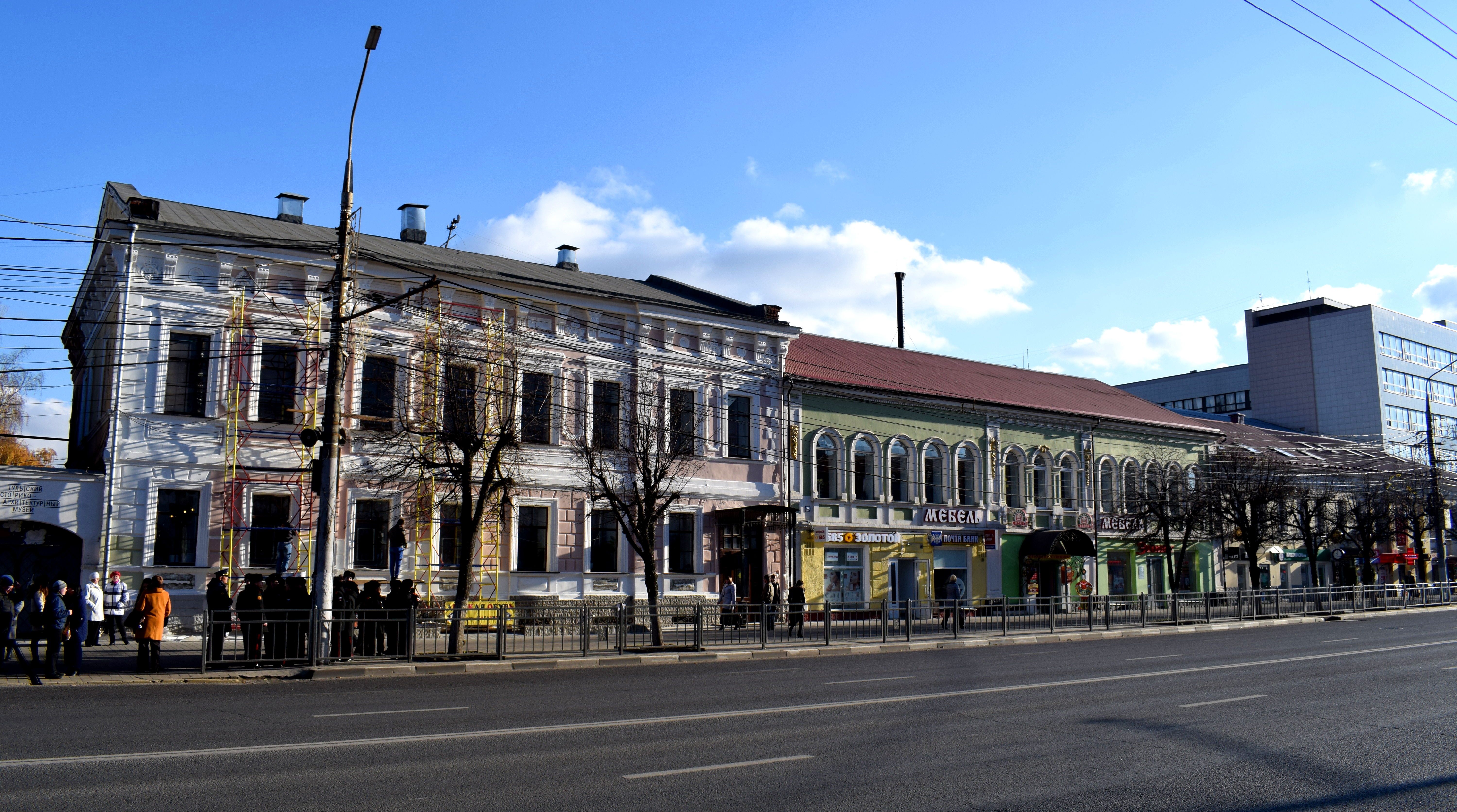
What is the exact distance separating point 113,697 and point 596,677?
22.1 ft

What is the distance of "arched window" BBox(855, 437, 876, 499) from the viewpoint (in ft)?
117

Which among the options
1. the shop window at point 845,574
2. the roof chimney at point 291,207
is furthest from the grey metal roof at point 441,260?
the shop window at point 845,574

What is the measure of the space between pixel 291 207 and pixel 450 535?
11.0 meters

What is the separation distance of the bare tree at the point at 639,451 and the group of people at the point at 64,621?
9403mm

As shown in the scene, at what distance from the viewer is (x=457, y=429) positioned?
2359 centimetres

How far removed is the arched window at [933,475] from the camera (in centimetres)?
3778

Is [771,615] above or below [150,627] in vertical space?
below

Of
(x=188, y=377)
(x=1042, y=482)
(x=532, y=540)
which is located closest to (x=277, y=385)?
(x=188, y=377)

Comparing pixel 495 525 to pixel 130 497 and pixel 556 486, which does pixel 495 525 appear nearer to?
pixel 556 486

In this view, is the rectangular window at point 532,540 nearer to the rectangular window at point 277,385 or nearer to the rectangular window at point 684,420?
the rectangular window at point 684,420

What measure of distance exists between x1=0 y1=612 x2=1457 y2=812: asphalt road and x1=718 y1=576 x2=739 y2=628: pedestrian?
5922 mm

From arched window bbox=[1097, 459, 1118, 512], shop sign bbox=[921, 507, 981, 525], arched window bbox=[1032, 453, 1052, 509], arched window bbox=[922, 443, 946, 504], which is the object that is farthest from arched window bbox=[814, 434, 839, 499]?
arched window bbox=[1097, 459, 1118, 512]

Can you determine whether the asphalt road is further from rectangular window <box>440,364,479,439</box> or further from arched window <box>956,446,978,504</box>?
arched window <box>956,446,978,504</box>

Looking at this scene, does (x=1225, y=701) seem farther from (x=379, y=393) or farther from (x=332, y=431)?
(x=379, y=393)
